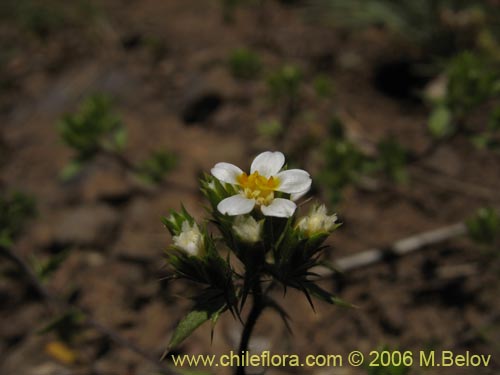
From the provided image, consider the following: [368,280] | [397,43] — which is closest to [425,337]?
[368,280]

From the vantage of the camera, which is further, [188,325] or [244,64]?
[244,64]

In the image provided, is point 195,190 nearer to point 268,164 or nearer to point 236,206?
point 268,164

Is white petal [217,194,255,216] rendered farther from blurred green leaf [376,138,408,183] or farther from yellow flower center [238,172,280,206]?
blurred green leaf [376,138,408,183]

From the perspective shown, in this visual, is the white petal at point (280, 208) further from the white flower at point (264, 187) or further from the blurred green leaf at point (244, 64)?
the blurred green leaf at point (244, 64)

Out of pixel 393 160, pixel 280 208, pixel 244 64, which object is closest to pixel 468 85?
pixel 393 160

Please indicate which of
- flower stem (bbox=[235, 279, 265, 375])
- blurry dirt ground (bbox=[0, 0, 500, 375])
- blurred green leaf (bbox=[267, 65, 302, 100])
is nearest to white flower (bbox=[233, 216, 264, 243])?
flower stem (bbox=[235, 279, 265, 375])

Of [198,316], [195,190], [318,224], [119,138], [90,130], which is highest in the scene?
[318,224]

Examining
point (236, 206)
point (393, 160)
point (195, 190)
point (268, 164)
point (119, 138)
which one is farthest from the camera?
point (195, 190)
